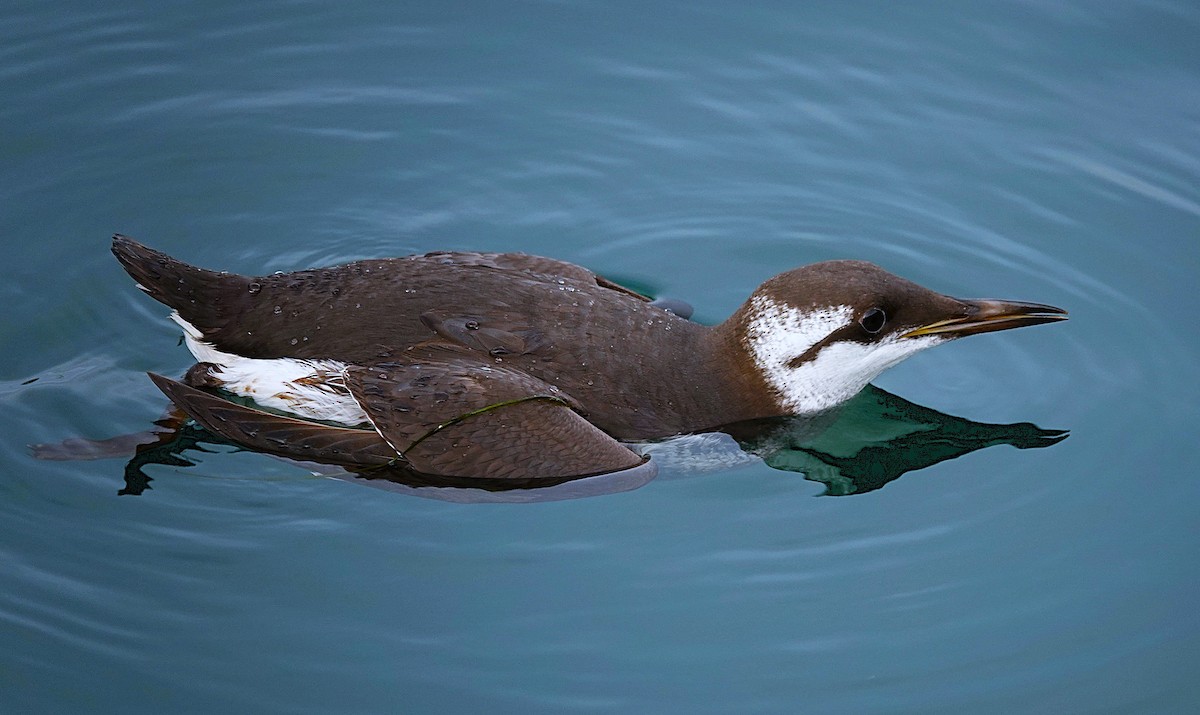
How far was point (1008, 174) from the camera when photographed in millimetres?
8023

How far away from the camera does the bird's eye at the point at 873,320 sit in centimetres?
587

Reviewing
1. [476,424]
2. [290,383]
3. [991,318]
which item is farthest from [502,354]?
[991,318]

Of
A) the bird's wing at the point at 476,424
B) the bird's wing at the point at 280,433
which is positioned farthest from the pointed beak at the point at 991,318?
the bird's wing at the point at 280,433

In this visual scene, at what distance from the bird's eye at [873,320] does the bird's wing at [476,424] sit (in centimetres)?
129

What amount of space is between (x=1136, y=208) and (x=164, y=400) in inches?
214

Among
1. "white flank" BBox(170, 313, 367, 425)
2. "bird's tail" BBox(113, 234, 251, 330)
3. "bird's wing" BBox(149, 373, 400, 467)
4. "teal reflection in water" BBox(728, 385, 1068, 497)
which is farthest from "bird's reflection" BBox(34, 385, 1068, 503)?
"bird's tail" BBox(113, 234, 251, 330)

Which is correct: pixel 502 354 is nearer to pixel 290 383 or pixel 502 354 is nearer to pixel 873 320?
pixel 290 383

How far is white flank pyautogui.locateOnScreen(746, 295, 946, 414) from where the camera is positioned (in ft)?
19.4

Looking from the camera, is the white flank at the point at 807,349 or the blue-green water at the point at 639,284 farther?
the white flank at the point at 807,349

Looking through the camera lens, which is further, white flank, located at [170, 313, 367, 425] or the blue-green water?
white flank, located at [170, 313, 367, 425]

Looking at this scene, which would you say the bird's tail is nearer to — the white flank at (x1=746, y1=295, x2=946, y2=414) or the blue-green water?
the blue-green water

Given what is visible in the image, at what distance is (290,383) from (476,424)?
89 cm

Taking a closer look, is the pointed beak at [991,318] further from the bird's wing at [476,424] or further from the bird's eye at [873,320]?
the bird's wing at [476,424]

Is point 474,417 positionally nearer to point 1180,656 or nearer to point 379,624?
point 379,624
